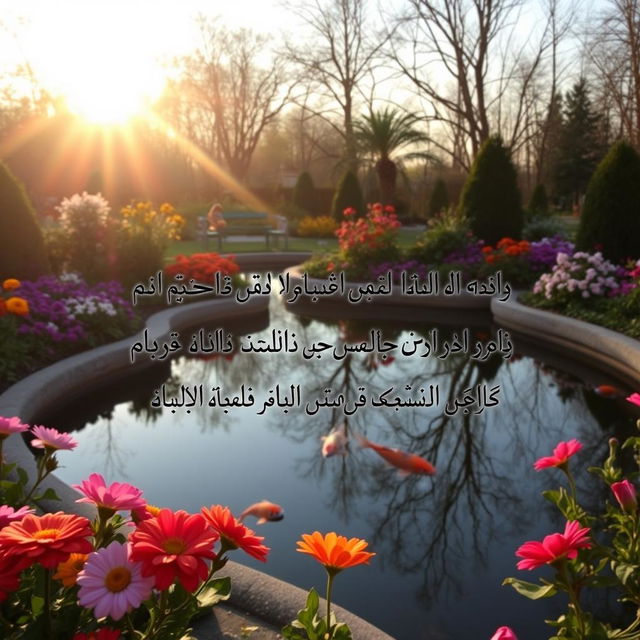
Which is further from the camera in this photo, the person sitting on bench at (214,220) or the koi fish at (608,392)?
the person sitting on bench at (214,220)

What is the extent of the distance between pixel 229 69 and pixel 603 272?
3276cm

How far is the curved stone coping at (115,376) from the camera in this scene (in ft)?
7.52

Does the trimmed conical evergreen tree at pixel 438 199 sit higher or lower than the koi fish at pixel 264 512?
higher

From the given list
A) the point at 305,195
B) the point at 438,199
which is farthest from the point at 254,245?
the point at 438,199

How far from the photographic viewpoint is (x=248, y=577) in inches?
96.3

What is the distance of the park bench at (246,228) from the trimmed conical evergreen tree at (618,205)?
10026mm

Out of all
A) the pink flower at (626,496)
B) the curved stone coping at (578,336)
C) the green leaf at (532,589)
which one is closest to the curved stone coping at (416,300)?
the curved stone coping at (578,336)

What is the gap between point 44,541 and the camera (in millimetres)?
954

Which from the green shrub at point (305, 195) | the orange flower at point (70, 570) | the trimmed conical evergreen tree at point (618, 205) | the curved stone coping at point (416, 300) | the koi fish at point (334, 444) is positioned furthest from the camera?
the green shrub at point (305, 195)

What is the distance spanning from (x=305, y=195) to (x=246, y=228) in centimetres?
855

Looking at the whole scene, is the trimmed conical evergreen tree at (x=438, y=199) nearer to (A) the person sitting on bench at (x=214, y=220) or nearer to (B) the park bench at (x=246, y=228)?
(B) the park bench at (x=246, y=228)

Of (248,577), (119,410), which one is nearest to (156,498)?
(248,577)

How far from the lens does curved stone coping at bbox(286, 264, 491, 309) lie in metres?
9.98

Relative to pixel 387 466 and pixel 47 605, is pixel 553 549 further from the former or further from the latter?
pixel 387 466
